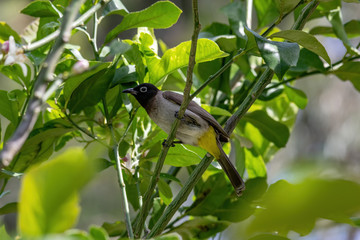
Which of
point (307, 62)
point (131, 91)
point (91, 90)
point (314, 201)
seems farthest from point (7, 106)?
point (314, 201)

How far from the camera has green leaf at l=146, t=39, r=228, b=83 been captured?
1313 millimetres

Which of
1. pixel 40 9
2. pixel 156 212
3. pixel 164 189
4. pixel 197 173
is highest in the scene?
pixel 40 9

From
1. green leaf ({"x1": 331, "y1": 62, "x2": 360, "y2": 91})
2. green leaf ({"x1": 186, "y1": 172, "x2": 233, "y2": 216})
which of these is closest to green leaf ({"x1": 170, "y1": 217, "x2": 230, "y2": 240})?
green leaf ({"x1": 186, "y1": 172, "x2": 233, "y2": 216})

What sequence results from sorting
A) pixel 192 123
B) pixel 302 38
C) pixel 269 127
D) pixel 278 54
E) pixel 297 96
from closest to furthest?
pixel 278 54 → pixel 302 38 → pixel 269 127 → pixel 297 96 → pixel 192 123

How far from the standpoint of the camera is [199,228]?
1.44 m

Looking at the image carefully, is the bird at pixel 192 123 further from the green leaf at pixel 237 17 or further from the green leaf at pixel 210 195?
→ the green leaf at pixel 237 17

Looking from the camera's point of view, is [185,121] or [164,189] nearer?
[164,189]

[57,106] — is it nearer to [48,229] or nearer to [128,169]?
[128,169]

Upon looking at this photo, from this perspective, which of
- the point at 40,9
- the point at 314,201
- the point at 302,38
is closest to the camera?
the point at 314,201

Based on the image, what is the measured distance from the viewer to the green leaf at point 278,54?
104 cm

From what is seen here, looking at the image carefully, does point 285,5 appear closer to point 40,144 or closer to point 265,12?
point 265,12

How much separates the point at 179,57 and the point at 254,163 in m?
0.56

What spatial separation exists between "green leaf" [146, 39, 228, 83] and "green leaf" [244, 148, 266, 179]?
0.49 metres

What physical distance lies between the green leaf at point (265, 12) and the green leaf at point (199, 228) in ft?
3.04
